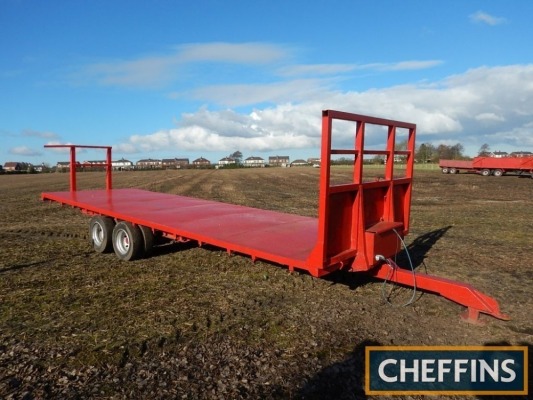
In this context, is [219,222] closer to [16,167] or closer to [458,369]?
[458,369]

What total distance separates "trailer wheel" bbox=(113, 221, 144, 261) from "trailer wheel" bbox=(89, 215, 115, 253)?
297mm

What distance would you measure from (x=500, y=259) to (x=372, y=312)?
3629mm

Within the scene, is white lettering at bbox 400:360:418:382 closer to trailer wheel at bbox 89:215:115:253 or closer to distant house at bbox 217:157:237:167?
trailer wheel at bbox 89:215:115:253

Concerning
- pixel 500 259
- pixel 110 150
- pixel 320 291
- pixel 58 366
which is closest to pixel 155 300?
pixel 58 366

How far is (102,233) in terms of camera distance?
715 cm

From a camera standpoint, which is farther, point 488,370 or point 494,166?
point 494,166

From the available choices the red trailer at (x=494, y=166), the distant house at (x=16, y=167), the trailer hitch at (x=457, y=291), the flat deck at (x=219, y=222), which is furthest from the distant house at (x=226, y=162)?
the trailer hitch at (x=457, y=291)

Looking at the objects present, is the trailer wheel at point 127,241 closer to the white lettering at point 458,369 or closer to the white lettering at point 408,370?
the white lettering at point 408,370

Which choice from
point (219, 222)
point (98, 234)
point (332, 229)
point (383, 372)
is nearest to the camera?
point (383, 372)

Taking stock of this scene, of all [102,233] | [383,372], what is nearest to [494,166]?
[102,233]

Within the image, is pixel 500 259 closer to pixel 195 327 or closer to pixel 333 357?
pixel 333 357

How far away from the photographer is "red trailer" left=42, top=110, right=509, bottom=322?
401 cm

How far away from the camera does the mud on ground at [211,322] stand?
10.3 ft

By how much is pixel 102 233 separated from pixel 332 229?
474cm
